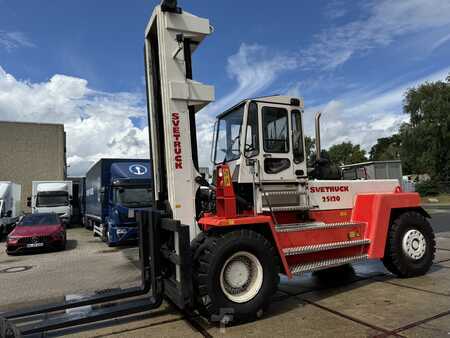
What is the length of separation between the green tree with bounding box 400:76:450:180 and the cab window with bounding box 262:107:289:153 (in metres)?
42.7

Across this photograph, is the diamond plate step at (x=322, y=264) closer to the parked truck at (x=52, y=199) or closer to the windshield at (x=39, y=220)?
the windshield at (x=39, y=220)

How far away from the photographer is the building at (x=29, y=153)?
36094 millimetres

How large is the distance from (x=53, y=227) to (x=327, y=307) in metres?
11.5

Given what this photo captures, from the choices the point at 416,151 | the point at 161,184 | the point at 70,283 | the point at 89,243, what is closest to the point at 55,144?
the point at 89,243

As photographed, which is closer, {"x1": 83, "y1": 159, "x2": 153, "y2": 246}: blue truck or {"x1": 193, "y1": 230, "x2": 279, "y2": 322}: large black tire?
{"x1": 193, "y1": 230, "x2": 279, "y2": 322}: large black tire

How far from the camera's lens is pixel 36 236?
42.5 ft

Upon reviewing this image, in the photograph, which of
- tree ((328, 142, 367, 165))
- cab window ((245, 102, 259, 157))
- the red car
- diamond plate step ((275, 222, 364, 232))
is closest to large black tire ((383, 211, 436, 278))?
diamond plate step ((275, 222, 364, 232))

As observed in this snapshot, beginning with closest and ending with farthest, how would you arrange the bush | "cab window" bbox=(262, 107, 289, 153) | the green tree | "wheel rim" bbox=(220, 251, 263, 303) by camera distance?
"wheel rim" bbox=(220, 251, 263, 303) → "cab window" bbox=(262, 107, 289, 153) → the bush → the green tree

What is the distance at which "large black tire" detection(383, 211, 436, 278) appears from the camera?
6.51m

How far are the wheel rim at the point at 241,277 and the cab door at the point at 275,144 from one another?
47.8 inches

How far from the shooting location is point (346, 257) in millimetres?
5992

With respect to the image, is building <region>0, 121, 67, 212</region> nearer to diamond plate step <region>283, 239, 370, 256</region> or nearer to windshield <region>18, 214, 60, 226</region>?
windshield <region>18, 214, 60, 226</region>

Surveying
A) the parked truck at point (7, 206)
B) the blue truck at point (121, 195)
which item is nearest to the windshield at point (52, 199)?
the parked truck at point (7, 206)

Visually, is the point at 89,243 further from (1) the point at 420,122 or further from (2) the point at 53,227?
(1) the point at 420,122
